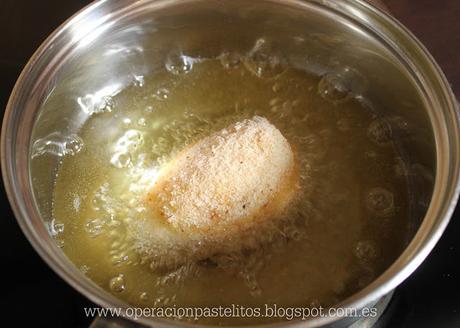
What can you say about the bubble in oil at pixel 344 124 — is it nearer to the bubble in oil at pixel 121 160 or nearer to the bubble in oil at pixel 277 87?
the bubble in oil at pixel 277 87

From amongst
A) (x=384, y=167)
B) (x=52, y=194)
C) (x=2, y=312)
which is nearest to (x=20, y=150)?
(x=52, y=194)

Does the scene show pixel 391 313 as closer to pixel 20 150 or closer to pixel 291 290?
pixel 291 290

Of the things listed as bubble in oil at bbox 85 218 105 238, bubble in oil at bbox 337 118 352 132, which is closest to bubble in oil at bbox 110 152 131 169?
bubble in oil at bbox 85 218 105 238

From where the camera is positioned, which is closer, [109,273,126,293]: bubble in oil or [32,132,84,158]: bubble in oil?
[109,273,126,293]: bubble in oil

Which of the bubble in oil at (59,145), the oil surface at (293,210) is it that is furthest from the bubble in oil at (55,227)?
the bubble in oil at (59,145)

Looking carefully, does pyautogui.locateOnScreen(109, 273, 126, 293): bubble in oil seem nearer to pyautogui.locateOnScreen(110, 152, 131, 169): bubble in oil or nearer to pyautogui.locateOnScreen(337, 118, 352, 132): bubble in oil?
pyautogui.locateOnScreen(110, 152, 131, 169): bubble in oil
